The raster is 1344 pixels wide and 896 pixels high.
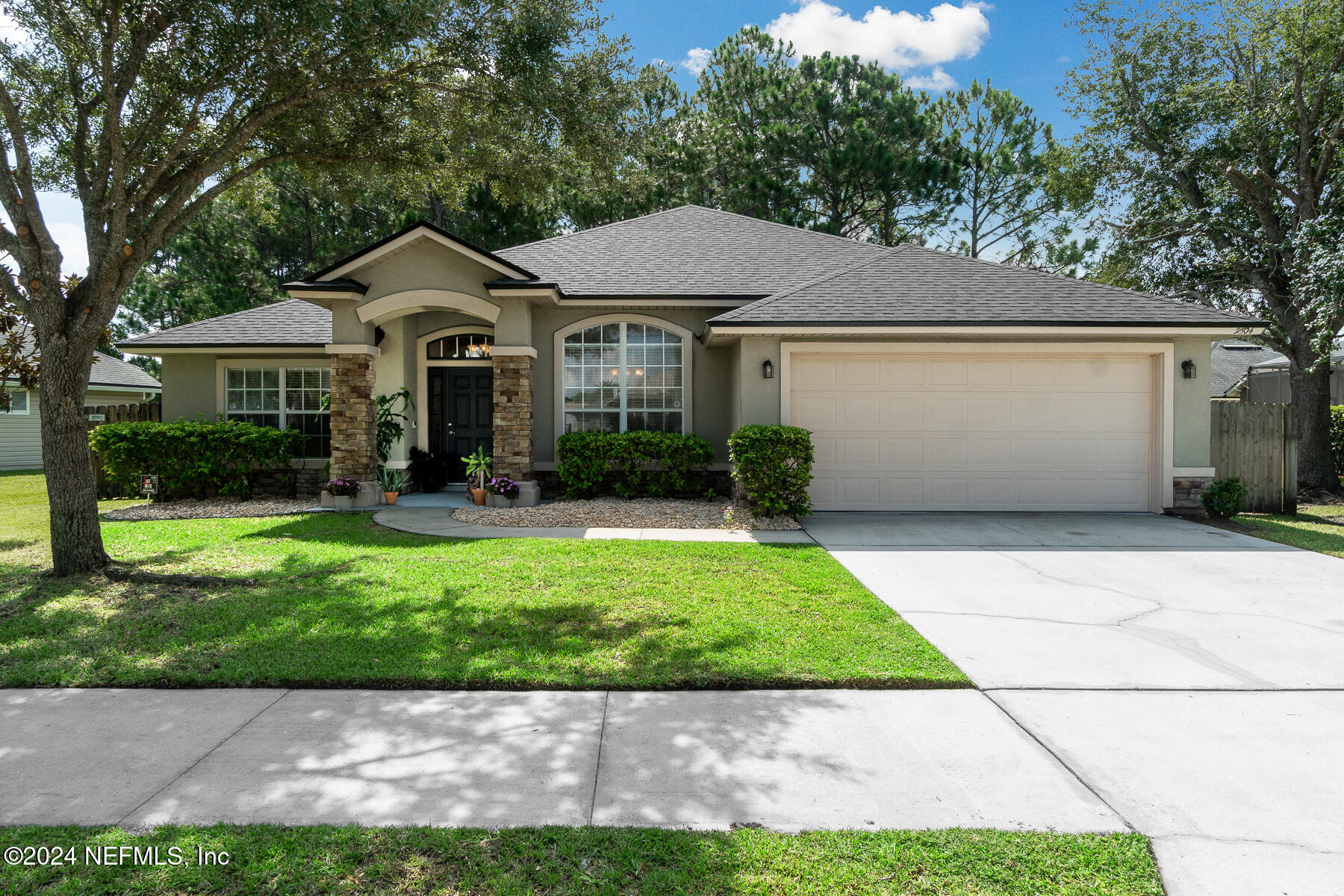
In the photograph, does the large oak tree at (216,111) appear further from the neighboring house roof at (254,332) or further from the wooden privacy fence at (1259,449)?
the wooden privacy fence at (1259,449)

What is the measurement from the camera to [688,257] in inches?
492

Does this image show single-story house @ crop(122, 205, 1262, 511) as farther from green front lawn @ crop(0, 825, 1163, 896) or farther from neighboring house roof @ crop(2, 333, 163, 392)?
neighboring house roof @ crop(2, 333, 163, 392)

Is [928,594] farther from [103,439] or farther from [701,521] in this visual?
[103,439]

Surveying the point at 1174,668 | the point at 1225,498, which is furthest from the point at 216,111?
the point at 1225,498

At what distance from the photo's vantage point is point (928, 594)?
5.68 m

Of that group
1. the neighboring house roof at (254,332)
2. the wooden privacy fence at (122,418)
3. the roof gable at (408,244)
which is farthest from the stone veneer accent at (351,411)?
the wooden privacy fence at (122,418)

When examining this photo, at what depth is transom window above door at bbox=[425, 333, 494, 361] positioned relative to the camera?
11906mm

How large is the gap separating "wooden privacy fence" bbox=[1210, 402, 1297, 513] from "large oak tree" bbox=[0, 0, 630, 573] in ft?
31.9

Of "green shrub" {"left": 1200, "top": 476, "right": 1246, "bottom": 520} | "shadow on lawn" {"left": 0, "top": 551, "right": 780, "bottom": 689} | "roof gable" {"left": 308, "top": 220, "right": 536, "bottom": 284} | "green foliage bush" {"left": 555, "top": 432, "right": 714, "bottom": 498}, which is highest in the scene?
"roof gable" {"left": 308, "top": 220, "right": 536, "bottom": 284}

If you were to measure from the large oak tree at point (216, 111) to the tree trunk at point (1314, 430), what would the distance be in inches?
536

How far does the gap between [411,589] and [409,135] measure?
5635 millimetres

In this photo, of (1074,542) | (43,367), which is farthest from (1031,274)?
(43,367)

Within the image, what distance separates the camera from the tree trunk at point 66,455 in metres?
6.16

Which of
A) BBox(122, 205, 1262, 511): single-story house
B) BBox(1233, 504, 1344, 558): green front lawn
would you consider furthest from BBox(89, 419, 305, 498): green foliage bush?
BBox(1233, 504, 1344, 558): green front lawn
